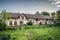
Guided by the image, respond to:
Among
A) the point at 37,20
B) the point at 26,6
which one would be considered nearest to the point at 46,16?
the point at 37,20

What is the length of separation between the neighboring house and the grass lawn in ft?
0.46

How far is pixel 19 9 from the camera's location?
2965 mm

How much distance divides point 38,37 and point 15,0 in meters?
0.84

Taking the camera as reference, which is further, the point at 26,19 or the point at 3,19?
the point at 26,19

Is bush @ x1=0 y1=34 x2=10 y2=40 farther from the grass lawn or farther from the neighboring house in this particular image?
the neighboring house

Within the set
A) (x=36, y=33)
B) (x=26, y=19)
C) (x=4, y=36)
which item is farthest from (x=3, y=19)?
(x=36, y=33)

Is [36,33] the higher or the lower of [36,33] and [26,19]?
the lower

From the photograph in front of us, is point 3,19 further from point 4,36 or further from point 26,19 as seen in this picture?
point 26,19

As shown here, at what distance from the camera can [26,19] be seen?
2967mm

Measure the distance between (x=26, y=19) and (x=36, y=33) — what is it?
33 cm

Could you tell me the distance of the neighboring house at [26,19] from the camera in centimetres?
289

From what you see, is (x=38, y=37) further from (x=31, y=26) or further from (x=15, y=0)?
(x=15, y=0)

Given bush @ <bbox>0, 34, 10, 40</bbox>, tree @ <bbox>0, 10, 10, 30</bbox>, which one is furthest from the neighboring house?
bush @ <bbox>0, 34, 10, 40</bbox>

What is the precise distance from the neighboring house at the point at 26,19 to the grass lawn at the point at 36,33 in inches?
5.5
